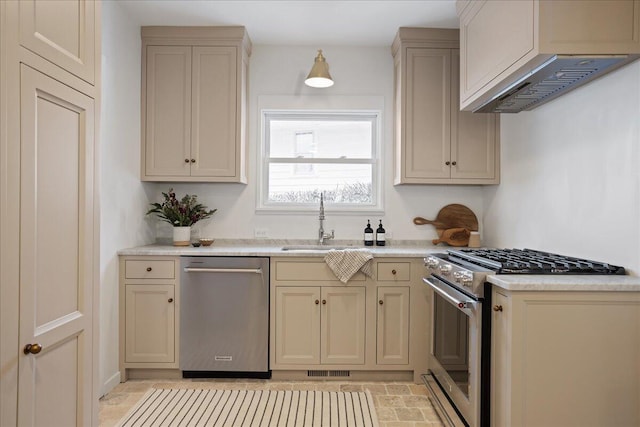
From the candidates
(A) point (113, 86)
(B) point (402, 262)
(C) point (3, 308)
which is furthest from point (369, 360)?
(A) point (113, 86)

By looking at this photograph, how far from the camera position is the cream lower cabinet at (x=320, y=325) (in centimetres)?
293

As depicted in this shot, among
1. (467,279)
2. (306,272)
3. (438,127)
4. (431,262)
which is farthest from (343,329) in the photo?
(438,127)

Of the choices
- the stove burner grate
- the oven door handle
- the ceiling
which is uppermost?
the ceiling

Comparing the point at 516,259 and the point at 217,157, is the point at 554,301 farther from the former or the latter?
the point at 217,157

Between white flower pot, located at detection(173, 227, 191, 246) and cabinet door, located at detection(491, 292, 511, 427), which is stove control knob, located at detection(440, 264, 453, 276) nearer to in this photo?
cabinet door, located at detection(491, 292, 511, 427)

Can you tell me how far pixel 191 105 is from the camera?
3.21 meters

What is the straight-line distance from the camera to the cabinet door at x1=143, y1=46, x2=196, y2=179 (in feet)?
10.6

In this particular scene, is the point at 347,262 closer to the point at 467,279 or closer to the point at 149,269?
the point at 467,279

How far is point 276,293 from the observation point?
2.92m

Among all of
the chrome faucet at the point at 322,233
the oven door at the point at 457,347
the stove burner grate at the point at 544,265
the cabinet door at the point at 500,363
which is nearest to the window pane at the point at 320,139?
the chrome faucet at the point at 322,233

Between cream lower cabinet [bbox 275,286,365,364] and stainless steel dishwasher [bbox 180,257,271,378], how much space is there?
0.13m

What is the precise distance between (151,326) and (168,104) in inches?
66.0

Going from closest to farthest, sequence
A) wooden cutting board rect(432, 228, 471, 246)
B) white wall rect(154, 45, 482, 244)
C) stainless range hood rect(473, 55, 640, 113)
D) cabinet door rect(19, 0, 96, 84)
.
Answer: cabinet door rect(19, 0, 96, 84) → stainless range hood rect(473, 55, 640, 113) → wooden cutting board rect(432, 228, 471, 246) → white wall rect(154, 45, 482, 244)

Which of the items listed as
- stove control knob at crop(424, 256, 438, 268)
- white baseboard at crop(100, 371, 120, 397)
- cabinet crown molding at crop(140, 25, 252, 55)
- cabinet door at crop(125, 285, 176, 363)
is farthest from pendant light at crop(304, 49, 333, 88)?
white baseboard at crop(100, 371, 120, 397)
